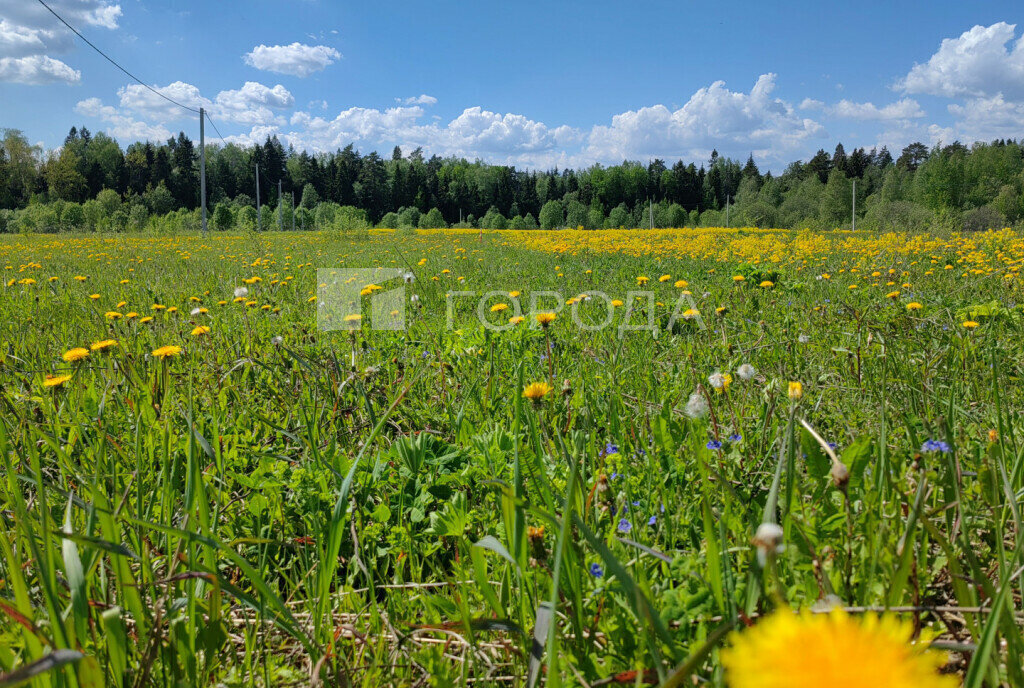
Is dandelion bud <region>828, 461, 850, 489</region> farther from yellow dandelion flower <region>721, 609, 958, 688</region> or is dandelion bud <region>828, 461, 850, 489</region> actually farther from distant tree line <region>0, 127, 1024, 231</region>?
distant tree line <region>0, 127, 1024, 231</region>

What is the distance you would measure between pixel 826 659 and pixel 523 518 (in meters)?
0.69

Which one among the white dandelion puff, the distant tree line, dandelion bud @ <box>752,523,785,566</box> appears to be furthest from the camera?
the distant tree line

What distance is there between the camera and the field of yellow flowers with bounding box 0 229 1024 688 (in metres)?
0.72

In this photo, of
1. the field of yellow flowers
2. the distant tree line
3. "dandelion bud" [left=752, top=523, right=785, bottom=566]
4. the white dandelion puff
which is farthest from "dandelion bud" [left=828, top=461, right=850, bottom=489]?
the distant tree line

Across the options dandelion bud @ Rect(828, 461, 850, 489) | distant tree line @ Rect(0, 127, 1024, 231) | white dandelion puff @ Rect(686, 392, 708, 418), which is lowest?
white dandelion puff @ Rect(686, 392, 708, 418)

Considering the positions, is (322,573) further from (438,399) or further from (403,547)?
(438,399)

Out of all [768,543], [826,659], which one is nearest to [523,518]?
[768,543]

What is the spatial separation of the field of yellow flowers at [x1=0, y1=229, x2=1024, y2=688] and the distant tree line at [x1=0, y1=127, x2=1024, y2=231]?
121 ft

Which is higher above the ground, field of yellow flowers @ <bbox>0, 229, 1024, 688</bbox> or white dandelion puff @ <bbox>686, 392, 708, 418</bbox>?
white dandelion puff @ <bbox>686, 392, 708, 418</bbox>

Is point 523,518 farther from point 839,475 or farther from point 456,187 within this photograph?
point 456,187

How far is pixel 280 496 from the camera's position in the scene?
4.28 feet

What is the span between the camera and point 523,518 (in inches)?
37.9

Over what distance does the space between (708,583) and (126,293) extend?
17.9ft

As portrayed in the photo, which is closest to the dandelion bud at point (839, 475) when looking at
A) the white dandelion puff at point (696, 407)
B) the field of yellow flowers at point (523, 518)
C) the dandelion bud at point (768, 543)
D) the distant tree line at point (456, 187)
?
the field of yellow flowers at point (523, 518)
